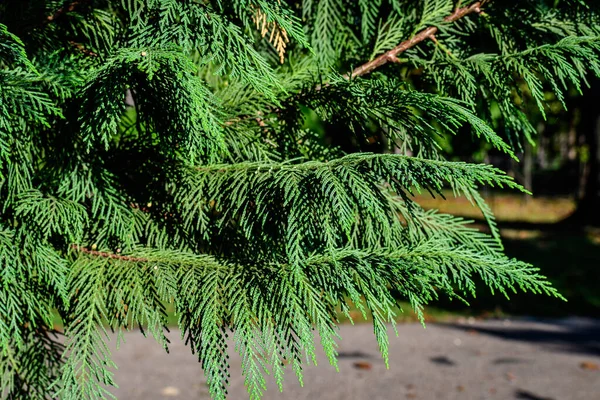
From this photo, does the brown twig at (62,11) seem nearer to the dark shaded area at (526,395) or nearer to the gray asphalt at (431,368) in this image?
the gray asphalt at (431,368)

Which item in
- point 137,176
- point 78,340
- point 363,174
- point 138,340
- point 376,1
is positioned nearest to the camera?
point 363,174

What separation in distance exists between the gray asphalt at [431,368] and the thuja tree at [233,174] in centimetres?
443

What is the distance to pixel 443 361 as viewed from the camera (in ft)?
23.1

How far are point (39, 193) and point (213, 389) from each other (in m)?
0.82

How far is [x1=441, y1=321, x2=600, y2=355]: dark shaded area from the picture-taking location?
7379 millimetres

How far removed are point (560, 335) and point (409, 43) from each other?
705 centimetres

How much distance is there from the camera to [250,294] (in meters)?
1.67

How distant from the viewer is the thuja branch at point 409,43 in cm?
207

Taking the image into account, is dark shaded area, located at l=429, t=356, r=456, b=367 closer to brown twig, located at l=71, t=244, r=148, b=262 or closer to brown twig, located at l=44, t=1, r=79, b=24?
brown twig, located at l=71, t=244, r=148, b=262

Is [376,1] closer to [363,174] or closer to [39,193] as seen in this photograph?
[363,174]

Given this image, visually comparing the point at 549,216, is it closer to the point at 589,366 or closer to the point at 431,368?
the point at 589,366

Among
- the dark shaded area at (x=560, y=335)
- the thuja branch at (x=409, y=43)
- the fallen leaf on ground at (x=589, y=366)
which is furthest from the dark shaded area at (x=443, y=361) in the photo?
the thuja branch at (x=409, y=43)

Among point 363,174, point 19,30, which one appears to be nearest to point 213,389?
point 363,174

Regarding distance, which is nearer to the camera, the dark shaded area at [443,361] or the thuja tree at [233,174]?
the thuja tree at [233,174]
